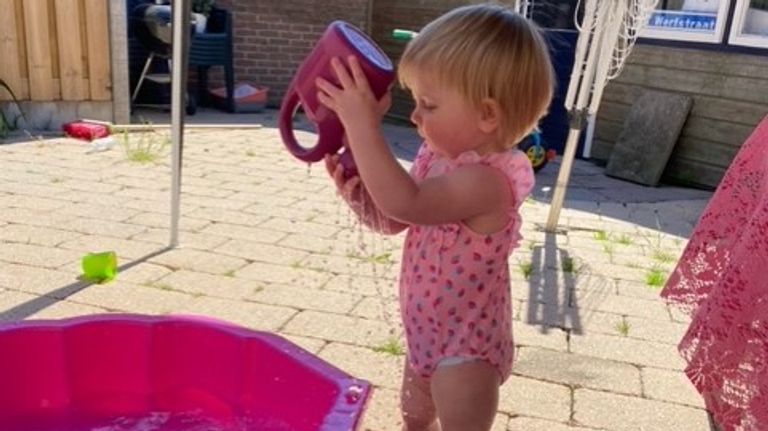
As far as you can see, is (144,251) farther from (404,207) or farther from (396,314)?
(404,207)

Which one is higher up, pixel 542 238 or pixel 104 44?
pixel 104 44

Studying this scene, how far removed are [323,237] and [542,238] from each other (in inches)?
38.9

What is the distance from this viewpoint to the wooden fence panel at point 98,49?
199 inches

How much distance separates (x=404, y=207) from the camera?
116cm

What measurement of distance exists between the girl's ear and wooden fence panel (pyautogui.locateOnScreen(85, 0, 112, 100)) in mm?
4468

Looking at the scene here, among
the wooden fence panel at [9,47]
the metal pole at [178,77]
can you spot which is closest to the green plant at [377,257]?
the metal pole at [178,77]

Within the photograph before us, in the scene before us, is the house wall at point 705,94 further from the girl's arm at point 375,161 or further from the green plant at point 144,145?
the girl's arm at point 375,161

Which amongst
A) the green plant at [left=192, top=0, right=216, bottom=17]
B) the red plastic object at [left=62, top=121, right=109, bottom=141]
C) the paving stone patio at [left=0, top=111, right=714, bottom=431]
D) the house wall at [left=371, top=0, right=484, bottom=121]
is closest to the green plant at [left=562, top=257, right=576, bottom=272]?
the paving stone patio at [left=0, top=111, right=714, bottom=431]

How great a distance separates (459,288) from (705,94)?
4.83m

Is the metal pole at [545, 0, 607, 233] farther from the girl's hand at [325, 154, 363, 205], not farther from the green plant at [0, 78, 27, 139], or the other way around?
the green plant at [0, 78, 27, 139]

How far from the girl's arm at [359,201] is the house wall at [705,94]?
14.6ft

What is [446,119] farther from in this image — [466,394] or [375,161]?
[466,394]

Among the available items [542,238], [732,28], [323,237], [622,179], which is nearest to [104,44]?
[323,237]

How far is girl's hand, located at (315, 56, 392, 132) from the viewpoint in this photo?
1141mm
